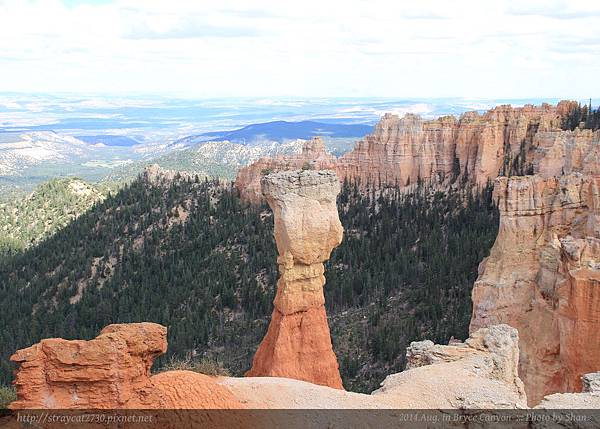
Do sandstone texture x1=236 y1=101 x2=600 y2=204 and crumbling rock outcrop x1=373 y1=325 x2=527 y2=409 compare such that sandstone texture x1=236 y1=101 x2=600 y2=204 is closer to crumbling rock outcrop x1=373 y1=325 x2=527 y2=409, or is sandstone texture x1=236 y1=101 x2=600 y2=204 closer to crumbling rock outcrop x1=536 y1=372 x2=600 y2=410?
crumbling rock outcrop x1=373 y1=325 x2=527 y2=409

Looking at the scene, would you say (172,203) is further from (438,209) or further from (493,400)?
(493,400)

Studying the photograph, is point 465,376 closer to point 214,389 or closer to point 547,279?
point 214,389

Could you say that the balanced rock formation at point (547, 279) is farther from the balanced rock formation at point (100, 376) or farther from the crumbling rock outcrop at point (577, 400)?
the balanced rock formation at point (100, 376)

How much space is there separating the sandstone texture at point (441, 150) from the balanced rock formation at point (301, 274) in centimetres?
3859

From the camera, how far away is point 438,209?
217ft

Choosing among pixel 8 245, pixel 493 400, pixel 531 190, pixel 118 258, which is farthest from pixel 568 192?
pixel 8 245

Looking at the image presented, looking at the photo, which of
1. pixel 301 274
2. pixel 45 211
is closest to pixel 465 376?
pixel 301 274

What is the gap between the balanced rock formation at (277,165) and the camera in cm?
7650

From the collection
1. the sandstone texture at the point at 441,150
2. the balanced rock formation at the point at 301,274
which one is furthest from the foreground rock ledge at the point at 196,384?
the sandstone texture at the point at 441,150

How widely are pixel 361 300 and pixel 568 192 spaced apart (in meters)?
25.8

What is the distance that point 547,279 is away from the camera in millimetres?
24125

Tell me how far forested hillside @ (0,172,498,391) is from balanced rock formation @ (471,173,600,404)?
11219 millimetres

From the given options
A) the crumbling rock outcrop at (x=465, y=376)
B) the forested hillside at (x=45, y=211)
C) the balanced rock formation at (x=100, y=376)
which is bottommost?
the forested hillside at (x=45, y=211)

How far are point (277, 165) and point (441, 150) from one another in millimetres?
19242
